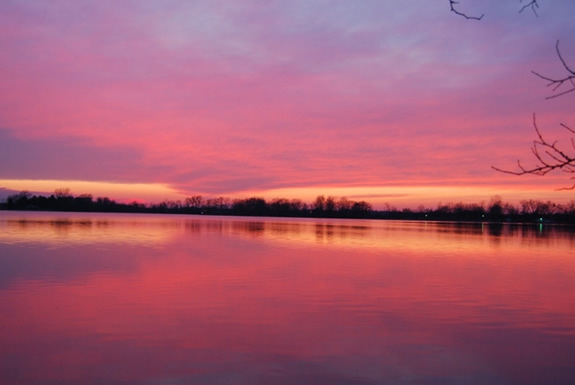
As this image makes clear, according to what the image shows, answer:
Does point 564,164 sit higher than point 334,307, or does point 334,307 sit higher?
point 564,164

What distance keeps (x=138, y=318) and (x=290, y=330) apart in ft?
9.26

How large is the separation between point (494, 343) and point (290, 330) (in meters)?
3.34

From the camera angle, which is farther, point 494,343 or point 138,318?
point 138,318

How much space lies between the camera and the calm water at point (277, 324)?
6.86 m

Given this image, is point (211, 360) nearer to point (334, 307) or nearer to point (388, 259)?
point (334, 307)

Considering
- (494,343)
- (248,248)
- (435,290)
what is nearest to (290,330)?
(494,343)

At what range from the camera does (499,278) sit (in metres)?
16.5

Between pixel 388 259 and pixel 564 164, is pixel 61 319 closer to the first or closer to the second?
pixel 564 164

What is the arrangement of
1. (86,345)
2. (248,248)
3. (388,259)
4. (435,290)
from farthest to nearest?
1. (248,248)
2. (388,259)
3. (435,290)
4. (86,345)

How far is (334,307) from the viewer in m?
11.1

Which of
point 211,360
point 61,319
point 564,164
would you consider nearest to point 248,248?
point 61,319

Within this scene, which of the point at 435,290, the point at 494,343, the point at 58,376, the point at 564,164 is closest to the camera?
the point at 564,164

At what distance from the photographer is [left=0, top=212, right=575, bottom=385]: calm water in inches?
270

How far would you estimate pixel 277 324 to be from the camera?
9.43m
